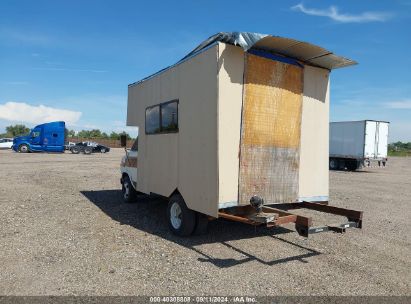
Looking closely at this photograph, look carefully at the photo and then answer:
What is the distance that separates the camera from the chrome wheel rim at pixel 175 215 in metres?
7.10

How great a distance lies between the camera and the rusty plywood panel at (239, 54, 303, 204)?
6.29 m

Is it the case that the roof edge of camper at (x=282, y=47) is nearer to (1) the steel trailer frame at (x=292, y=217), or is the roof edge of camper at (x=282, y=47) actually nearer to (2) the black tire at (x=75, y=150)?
(1) the steel trailer frame at (x=292, y=217)

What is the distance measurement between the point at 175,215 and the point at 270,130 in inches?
97.8

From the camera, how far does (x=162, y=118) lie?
782 cm

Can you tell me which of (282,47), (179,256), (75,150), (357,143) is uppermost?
(282,47)

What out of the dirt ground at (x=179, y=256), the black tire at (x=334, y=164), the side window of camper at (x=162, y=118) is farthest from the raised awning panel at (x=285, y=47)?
the black tire at (x=334, y=164)

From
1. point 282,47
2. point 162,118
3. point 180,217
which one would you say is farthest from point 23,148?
point 282,47

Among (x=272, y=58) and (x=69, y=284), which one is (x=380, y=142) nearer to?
(x=272, y=58)

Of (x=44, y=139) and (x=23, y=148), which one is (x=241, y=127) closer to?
(x=44, y=139)

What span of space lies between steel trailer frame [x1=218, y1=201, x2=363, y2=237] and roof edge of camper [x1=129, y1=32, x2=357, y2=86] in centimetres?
266

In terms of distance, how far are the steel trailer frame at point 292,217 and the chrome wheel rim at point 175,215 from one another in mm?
1253

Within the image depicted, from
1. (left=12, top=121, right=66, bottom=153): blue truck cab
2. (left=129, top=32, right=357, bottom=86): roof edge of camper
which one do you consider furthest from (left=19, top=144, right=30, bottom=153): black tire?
(left=129, top=32, right=357, bottom=86): roof edge of camper

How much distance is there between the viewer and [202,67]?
20.5ft

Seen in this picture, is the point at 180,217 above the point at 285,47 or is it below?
below
